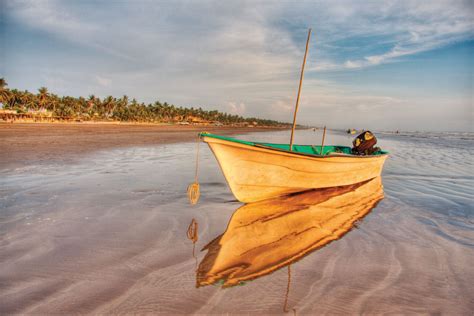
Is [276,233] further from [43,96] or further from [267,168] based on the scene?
[43,96]

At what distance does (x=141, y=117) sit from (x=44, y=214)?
87.2m

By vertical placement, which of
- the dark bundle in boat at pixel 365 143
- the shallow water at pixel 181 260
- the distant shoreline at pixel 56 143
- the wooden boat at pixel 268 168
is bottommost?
the distant shoreline at pixel 56 143

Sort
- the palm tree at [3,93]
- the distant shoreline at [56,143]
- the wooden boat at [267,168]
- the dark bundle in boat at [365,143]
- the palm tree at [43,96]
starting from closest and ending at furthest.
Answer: the wooden boat at [267,168] < the dark bundle in boat at [365,143] < the distant shoreline at [56,143] < the palm tree at [3,93] < the palm tree at [43,96]

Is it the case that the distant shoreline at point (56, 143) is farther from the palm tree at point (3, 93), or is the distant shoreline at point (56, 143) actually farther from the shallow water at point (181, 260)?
the palm tree at point (3, 93)

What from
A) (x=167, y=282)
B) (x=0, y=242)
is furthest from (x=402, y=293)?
(x=0, y=242)

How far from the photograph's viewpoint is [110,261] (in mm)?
3330

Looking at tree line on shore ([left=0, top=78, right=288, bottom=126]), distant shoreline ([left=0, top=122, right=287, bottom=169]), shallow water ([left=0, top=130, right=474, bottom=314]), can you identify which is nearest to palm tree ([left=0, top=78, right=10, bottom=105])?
tree line on shore ([left=0, top=78, right=288, bottom=126])

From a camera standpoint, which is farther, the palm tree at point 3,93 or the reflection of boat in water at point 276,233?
the palm tree at point 3,93

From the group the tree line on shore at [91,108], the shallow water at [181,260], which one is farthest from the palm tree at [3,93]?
the shallow water at [181,260]

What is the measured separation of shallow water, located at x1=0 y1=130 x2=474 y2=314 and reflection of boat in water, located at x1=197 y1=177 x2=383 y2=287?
14cm

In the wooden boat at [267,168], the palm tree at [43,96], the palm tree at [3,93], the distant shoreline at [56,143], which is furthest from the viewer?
the palm tree at [43,96]

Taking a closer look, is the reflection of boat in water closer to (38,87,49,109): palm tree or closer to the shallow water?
the shallow water

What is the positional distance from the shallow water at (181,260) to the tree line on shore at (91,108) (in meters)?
68.2

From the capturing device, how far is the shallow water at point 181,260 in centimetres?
263
